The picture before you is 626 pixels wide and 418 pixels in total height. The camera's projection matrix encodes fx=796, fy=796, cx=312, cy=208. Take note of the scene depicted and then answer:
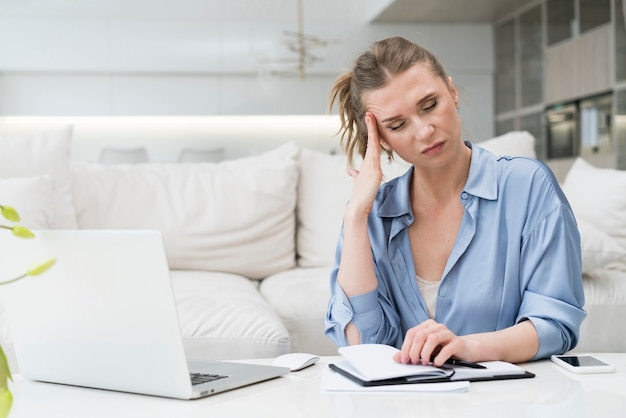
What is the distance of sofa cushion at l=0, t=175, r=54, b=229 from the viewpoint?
2.45 meters

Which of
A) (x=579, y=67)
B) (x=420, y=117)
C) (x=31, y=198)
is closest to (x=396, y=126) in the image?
(x=420, y=117)

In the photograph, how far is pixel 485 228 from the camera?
1.48 metres

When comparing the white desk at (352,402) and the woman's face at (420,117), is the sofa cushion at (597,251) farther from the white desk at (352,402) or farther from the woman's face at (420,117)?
the white desk at (352,402)

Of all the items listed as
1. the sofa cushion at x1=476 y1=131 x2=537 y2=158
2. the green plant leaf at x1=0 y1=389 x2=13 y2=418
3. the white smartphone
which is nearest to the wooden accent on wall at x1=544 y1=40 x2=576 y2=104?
the sofa cushion at x1=476 y1=131 x2=537 y2=158

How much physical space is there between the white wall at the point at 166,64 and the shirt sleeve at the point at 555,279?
591 centimetres

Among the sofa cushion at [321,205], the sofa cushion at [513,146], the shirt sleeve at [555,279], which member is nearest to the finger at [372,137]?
the shirt sleeve at [555,279]

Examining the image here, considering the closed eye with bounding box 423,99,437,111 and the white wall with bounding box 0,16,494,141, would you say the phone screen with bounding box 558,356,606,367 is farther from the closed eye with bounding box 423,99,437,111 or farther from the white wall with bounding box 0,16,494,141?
the white wall with bounding box 0,16,494,141

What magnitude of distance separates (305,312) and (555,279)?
1026 millimetres

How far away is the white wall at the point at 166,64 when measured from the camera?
23.1 feet

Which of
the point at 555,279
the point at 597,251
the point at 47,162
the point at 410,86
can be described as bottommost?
the point at 597,251

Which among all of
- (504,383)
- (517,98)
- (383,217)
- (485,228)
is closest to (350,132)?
(383,217)

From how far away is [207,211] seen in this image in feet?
9.50

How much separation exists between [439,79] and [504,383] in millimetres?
659

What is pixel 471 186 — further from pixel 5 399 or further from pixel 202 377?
pixel 5 399
